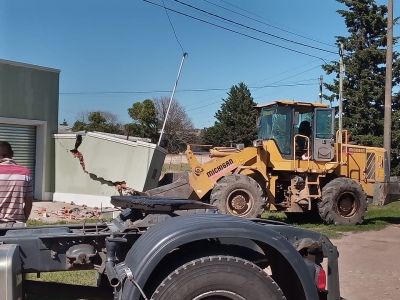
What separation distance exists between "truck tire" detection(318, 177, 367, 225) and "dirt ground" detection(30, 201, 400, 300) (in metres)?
0.83

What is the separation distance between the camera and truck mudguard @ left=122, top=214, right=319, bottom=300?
11.0 ft

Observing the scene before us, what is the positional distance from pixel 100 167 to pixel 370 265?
412 inches

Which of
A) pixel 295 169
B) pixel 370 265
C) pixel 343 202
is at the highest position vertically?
pixel 295 169

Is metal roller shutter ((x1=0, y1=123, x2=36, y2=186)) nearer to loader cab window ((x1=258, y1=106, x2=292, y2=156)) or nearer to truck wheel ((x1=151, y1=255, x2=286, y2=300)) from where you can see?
loader cab window ((x1=258, y1=106, x2=292, y2=156))

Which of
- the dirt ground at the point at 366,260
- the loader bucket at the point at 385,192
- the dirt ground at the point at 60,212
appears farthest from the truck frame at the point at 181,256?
the loader bucket at the point at 385,192

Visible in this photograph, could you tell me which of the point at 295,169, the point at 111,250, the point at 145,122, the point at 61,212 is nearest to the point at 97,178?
the point at 61,212

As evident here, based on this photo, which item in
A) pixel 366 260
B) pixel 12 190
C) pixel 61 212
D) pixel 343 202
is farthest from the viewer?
pixel 61 212

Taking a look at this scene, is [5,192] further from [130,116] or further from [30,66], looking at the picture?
[130,116]

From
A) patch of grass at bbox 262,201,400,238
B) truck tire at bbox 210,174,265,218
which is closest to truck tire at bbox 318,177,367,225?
patch of grass at bbox 262,201,400,238

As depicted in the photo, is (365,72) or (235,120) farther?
(235,120)

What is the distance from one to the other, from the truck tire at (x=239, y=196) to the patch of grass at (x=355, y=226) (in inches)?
57.8

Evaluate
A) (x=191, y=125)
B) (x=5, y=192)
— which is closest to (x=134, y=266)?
(x=5, y=192)

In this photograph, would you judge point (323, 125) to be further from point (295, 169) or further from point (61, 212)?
point (61, 212)

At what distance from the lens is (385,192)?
47.4ft
